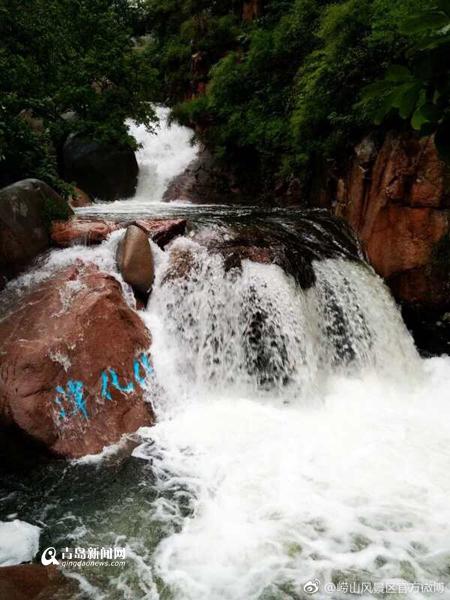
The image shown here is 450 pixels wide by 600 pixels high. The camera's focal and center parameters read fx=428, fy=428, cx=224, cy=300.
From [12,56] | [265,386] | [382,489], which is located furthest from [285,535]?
[12,56]

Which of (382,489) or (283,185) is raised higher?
(283,185)

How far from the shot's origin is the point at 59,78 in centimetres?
958

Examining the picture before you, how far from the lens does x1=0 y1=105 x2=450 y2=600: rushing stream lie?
320 cm

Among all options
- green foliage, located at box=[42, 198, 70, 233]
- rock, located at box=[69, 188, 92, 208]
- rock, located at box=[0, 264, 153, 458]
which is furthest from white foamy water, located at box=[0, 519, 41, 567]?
rock, located at box=[69, 188, 92, 208]

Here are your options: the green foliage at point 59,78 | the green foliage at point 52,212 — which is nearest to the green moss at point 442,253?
the green foliage at point 52,212

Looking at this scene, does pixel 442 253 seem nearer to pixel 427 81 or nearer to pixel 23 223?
pixel 23 223

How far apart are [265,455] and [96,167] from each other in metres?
11.4

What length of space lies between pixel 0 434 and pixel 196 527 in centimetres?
238

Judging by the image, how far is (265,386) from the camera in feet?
19.2

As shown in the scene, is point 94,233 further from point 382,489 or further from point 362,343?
point 382,489

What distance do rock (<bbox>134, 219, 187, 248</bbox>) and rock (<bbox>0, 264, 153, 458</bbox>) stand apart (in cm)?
116

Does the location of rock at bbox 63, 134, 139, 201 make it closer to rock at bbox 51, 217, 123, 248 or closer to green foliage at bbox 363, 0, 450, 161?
rock at bbox 51, 217, 123, 248

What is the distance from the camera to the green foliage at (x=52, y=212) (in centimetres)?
630

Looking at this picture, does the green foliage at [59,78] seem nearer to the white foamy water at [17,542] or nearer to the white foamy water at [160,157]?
the white foamy water at [160,157]
